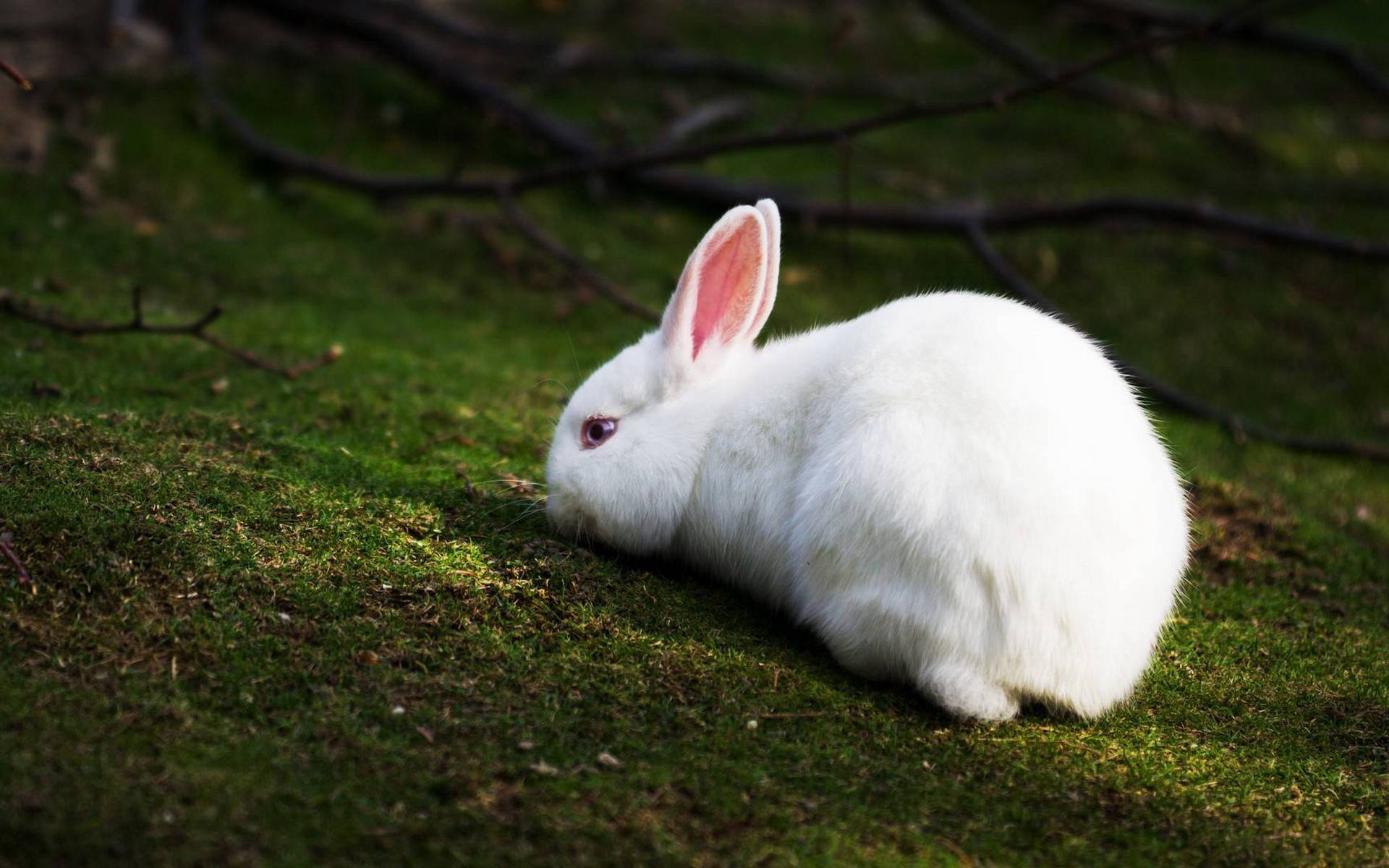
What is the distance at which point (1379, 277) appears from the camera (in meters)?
6.95

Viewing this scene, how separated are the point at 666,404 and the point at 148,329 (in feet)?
6.53

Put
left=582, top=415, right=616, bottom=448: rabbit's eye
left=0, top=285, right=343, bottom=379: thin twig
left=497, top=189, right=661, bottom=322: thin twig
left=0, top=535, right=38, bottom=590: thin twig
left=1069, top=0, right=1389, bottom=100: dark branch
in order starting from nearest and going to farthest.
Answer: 1. left=0, top=535, right=38, bottom=590: thin twig
2. left=582, top=415, right=616, bottom=448: rabbit's eye
3. left=0, top=285, right=343, bottom=379: thin twig
4. left=497, top=189, right=661, bottom=322: thin twig
5. left=1069, top=0, right=1389, bottom=100: dark branch

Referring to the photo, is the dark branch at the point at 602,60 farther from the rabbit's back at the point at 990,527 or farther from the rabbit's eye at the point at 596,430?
the rabbit's back at the point at 990,527

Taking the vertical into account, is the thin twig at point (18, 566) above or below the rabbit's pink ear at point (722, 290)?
below

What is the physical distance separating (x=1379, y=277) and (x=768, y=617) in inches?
213

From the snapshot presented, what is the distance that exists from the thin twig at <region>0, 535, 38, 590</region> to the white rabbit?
135 cm

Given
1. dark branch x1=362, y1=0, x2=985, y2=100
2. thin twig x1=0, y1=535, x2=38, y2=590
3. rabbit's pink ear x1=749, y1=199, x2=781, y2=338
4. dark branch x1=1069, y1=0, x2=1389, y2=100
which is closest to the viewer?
thin twig x1=0, y1=535, x2=38, y2=590

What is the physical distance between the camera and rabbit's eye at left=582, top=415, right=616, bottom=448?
357 cm

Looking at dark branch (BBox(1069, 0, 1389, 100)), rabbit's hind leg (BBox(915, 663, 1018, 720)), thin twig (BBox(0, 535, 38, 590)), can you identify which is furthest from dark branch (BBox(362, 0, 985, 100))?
rabbit's hind leg (BBox(915, 663, 1018, 720))

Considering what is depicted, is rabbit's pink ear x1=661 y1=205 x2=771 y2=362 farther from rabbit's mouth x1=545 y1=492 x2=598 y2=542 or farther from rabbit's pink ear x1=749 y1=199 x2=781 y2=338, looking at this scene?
rabbit's mouth x1=545 y1=492 x2=598 y2=542

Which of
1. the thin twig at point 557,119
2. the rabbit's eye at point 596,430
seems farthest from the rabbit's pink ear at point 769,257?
the thin twig at point 557,119

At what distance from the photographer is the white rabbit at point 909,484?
279 centimetres

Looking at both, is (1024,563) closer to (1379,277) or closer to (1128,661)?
(1128,661)

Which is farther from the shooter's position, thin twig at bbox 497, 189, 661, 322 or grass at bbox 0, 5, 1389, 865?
thin twig at bbox 497, 189, 661, 322
